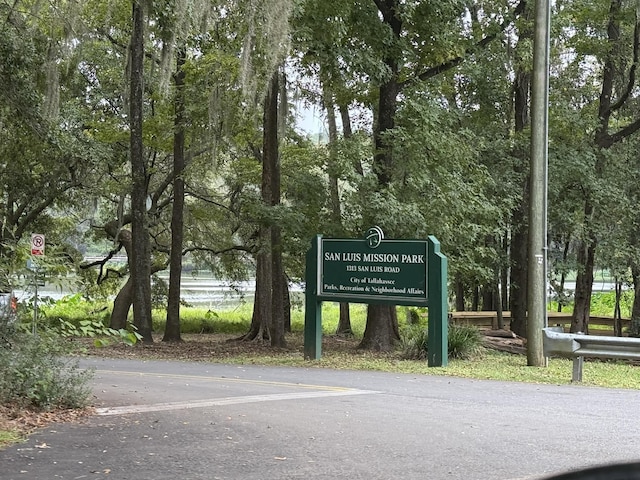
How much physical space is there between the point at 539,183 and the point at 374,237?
3.36 metres

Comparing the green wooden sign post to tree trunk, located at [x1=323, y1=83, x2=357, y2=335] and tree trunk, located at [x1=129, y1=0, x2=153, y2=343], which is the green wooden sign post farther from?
tree trunk, located at [x1=129, y1=0, x2=153, y2=343]

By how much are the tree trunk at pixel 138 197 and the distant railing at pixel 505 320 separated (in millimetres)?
9540

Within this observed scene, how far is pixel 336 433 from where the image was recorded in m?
7.48

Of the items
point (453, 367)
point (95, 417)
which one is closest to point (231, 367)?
point (453, 367)

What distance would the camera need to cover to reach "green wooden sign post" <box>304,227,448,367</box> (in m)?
14.9

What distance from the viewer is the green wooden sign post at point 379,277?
1492cm

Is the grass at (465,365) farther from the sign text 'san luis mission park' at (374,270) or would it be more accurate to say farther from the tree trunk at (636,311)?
the tree trunk at (636,311)

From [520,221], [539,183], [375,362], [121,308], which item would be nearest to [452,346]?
[375,362]

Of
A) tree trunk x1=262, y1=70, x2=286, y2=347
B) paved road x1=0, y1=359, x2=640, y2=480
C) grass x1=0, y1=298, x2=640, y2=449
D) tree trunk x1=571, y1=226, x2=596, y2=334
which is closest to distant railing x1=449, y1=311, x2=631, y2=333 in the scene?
tree trunk x1=571, y1=226, x2=596, y2=334

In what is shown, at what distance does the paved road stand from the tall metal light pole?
9.69ft

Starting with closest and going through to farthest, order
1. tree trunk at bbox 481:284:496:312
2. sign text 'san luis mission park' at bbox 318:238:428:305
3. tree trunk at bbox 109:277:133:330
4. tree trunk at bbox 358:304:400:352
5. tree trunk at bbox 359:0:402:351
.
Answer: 1. sign text 'san luis mission park' at bbox 318:238:428:305
2. tree trunk at bbox 359:0:402:351
3. tree trunk at bbox 358:304:400:352
4. tree trunk at bbox 109:277:133:330
5. tree trunk at bbox 481:284:496:312

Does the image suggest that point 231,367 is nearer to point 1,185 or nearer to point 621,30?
point 1,185

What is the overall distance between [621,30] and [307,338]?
1396cm

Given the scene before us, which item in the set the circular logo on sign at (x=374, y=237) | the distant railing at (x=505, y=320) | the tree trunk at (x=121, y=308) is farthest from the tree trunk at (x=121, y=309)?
the circular logo on sign at (x=374, y=237)
